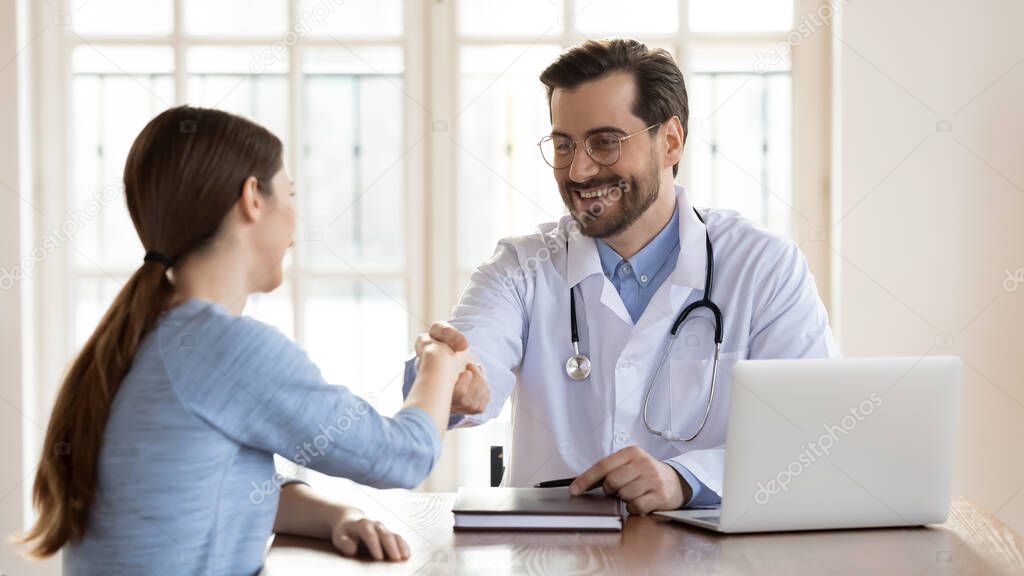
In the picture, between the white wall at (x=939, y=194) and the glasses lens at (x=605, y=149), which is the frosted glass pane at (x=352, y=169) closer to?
the glasses lens at (x=605, y=149)

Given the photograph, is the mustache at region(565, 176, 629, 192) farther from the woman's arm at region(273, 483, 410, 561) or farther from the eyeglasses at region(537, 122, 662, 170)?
the woman's arm at region(273, 483, 410, 561)

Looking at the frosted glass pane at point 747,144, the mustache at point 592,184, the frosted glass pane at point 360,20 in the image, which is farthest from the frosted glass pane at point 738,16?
the mustache at point 592,184

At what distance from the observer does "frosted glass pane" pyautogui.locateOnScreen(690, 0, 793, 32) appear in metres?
3.25

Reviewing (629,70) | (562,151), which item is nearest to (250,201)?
(562,151)

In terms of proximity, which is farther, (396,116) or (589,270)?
(396,116)

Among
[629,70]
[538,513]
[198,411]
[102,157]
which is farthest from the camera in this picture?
[102,157]

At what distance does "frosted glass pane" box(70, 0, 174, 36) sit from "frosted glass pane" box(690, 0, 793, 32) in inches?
62.5

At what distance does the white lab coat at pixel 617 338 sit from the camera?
2.02 m

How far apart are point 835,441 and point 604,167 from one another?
3.12 feet

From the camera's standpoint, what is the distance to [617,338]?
2078 millimetres

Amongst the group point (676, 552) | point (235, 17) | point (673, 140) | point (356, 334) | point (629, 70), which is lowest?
point (676, 552)

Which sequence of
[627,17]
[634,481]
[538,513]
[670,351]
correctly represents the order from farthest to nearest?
[627,17] → [670,351] → [634,481] → [538,513]

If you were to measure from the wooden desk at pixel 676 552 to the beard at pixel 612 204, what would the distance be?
78 cm

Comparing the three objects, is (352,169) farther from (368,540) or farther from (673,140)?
(368,540)
